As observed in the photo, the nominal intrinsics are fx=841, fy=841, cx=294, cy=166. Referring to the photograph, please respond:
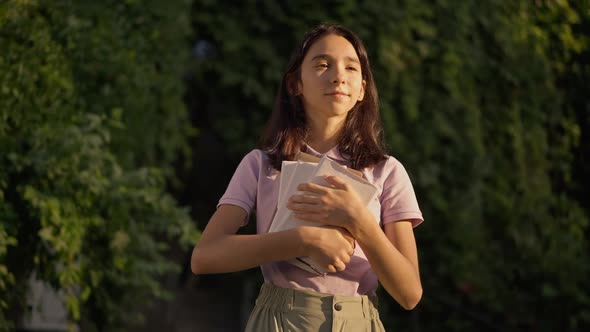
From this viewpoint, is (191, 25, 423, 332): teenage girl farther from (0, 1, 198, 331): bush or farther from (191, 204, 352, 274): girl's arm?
(0, 1, 198, 331): bush

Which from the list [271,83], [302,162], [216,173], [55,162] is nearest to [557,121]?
[271,83]

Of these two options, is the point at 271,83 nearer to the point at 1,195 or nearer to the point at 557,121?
the point at 557,121

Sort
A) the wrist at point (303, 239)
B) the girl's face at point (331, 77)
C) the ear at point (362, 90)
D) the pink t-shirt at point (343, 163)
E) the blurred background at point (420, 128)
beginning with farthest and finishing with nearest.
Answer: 1. the blurred background at point (420, 128)
2. the ear at point (362, 90)
3. the girl's face at point (331, 77)
4. the pink t-shirt at point (343, 163)
5. the wrist at point (303, 239)

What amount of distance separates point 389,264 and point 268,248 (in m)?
0.28

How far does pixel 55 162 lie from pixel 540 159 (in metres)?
4.23

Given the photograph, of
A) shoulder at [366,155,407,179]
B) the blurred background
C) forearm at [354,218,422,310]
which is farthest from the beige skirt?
the blurred background

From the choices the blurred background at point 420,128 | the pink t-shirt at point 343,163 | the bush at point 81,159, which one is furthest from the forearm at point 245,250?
the blurred background at point 420,128

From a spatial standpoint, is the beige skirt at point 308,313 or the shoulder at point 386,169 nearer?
the beige skirt at point 308,313

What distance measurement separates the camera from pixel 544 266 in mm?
6344

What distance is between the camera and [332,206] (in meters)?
1.91

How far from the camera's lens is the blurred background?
4918 mm

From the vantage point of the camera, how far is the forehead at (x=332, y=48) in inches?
85.5

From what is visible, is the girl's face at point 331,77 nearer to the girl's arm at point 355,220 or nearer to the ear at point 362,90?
the ear at point 362,90

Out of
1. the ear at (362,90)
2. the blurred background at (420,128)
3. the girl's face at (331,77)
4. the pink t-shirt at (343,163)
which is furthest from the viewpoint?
the blurred background at (420,128)
